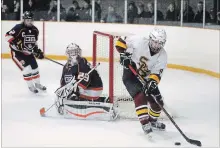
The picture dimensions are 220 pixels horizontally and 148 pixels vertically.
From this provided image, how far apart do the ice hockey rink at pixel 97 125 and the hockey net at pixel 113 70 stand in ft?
0.76

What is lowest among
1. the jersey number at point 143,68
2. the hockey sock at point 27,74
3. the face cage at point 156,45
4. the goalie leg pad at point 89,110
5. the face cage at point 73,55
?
the goalie leg pad at point 89,110

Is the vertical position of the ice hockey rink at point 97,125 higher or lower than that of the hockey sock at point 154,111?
lower

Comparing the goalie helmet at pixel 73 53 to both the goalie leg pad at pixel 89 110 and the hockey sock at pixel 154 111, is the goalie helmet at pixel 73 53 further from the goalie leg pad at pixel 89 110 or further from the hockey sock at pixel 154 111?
the hockey sock at pixel 154 111

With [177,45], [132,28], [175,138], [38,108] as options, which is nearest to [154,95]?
[175,138]

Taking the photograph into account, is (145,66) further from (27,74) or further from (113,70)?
(27,74)

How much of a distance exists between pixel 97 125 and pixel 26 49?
171cm

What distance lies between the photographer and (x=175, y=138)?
11.3ft

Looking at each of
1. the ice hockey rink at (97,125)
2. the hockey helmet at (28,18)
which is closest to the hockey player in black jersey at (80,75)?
the ice hockey rink at (97,125)

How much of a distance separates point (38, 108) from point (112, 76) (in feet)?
2.74

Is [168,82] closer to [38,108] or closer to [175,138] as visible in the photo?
[38,108]

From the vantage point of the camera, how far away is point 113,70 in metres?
4.11

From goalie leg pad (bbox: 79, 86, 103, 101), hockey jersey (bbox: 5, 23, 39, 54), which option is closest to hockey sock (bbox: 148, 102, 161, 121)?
goalie leg pad (bbox: 79, 86, 103, 101)

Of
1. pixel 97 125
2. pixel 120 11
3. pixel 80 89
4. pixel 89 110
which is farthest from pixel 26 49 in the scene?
pixel 120 11

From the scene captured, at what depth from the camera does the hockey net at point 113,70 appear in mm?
4059
